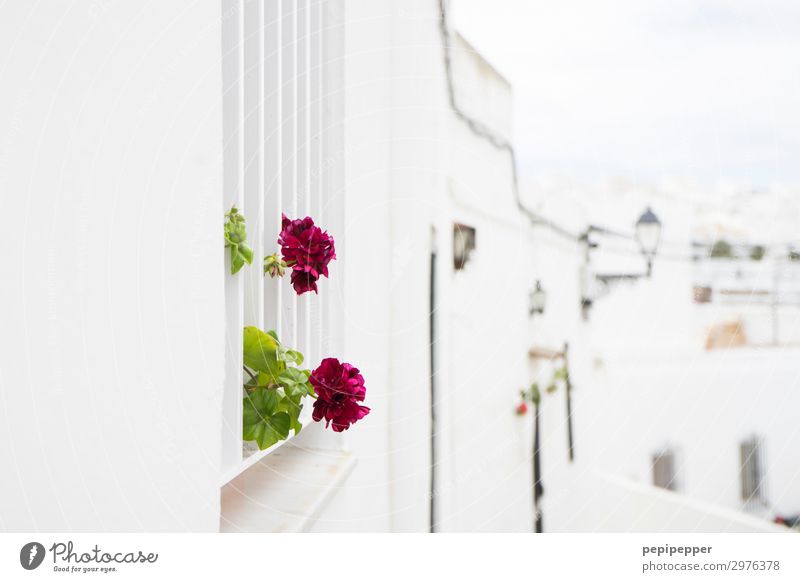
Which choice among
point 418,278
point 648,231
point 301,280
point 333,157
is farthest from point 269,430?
point 648,231

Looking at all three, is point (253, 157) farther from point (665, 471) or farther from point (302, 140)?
point (665, 471)

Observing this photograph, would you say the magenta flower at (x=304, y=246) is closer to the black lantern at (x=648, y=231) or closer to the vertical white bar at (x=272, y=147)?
the vertical white bar at (x=272, y=147)

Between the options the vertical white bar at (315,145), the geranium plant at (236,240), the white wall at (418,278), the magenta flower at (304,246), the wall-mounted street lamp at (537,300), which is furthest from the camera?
the wall-mounted street lamp at (537,300)

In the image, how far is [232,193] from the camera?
2.11 ft

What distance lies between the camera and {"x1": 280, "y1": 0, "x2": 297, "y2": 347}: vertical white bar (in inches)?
31.4

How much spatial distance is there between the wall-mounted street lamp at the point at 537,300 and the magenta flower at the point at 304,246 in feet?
3.63

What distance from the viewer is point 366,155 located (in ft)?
3.73

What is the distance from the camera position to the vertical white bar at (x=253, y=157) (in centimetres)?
68

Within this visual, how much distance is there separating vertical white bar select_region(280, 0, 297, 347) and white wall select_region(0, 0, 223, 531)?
0.28 m

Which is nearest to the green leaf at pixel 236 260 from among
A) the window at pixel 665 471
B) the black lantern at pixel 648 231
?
the black lantern at pixel 648 231

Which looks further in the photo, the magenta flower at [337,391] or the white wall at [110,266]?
the magenta flower at [337,391]

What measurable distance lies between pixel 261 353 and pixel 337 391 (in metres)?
0.10

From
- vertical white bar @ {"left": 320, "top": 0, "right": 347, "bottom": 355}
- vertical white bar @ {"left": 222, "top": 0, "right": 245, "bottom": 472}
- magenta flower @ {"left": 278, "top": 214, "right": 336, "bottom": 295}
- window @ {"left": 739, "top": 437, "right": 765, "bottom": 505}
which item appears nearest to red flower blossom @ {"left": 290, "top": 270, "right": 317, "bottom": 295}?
magenta flower @ {"left": 278, "top": 214, "right": 336, "bottom": 295}
